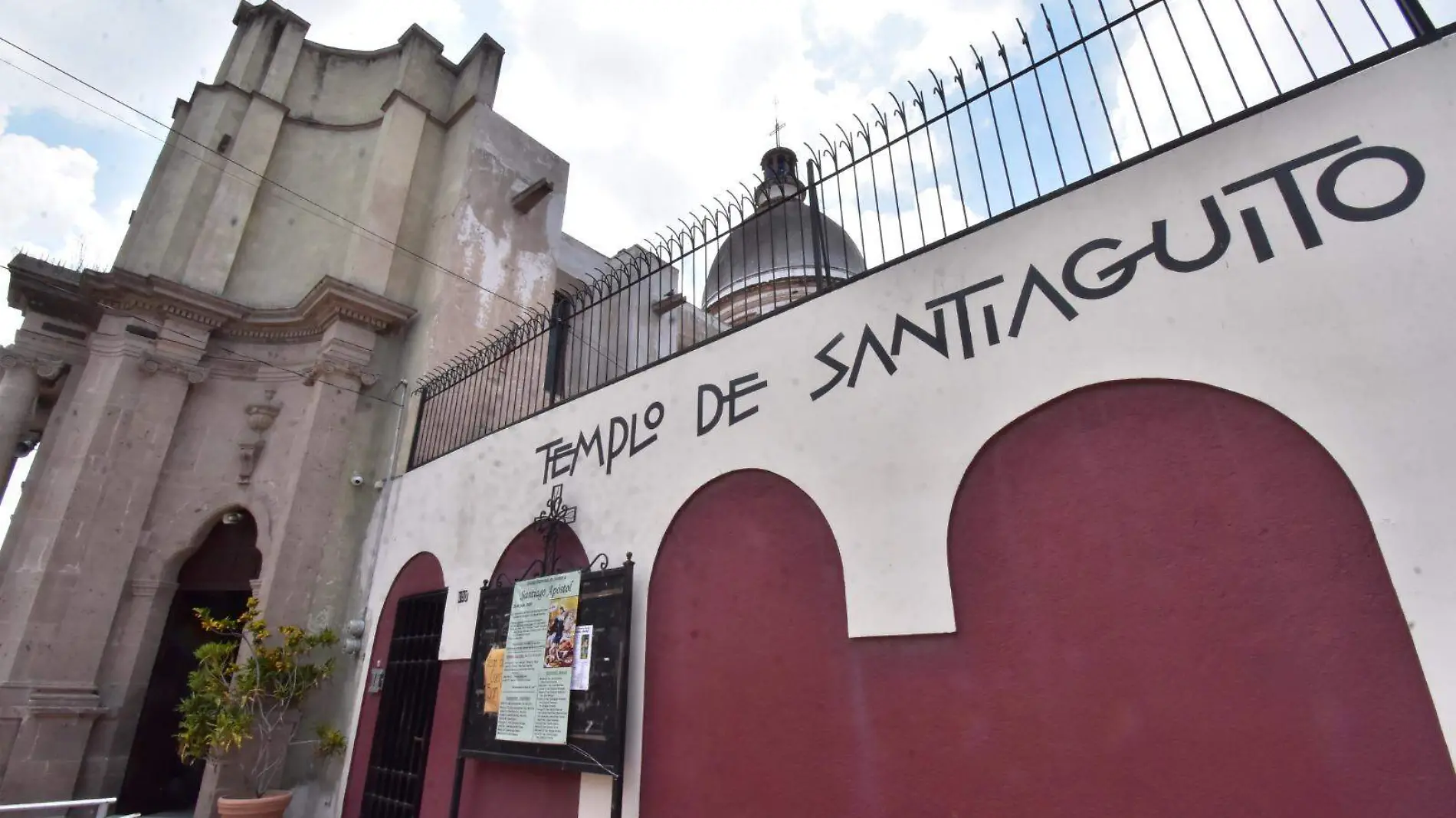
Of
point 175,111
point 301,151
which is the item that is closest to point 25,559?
point 301,151

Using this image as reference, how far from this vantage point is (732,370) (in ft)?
15.1

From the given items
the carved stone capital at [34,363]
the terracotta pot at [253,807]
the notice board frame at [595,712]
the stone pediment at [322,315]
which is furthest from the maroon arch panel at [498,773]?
the carved stone capital at [34,363]

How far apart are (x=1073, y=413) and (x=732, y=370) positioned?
215 centimetres

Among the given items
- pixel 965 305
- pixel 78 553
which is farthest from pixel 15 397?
pixel 965 305

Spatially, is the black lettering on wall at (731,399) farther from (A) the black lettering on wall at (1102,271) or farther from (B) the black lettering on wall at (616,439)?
(A) the black lettering on wall at (1102,271)

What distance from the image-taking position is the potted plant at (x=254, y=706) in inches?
243

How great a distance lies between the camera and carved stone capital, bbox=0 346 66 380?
852 centimetres

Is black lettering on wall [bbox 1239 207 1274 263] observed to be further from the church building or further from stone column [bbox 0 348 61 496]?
stone column [bbox 0 348 61 496]

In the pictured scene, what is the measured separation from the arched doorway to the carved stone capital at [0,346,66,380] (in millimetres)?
2848

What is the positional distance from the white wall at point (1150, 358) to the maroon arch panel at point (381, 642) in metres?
2.72

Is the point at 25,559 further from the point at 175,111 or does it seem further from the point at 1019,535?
the point at 1019,535

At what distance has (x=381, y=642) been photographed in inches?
277

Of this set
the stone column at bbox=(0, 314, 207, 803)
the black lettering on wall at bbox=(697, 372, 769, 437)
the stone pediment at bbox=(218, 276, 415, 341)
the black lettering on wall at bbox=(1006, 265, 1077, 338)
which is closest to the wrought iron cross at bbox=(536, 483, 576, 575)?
the black lettering on wall at bbox=(697, 372, 769, 437)

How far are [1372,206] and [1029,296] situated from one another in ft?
4.05
